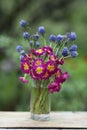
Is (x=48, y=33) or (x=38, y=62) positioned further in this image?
(x=48, y=33)

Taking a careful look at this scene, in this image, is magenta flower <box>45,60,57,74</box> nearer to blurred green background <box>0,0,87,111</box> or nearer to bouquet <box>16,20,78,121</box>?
bouquet <box>16,20,78,121</box>

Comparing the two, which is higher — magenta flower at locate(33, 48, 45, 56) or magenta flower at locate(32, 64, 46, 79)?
magenta flower at locate(33, 48, 45, 56)

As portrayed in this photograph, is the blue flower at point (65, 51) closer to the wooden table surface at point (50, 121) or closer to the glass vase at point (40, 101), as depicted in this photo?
the glass vase at point (40, 101)

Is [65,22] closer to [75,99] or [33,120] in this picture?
[75,99]

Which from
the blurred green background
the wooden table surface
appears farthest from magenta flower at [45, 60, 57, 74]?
the blurred green background

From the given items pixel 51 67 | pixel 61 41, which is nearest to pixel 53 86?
pixel 51 67

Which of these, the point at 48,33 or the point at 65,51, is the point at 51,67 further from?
the point at 48,33

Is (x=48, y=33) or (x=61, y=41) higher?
(x=48, y=33)
